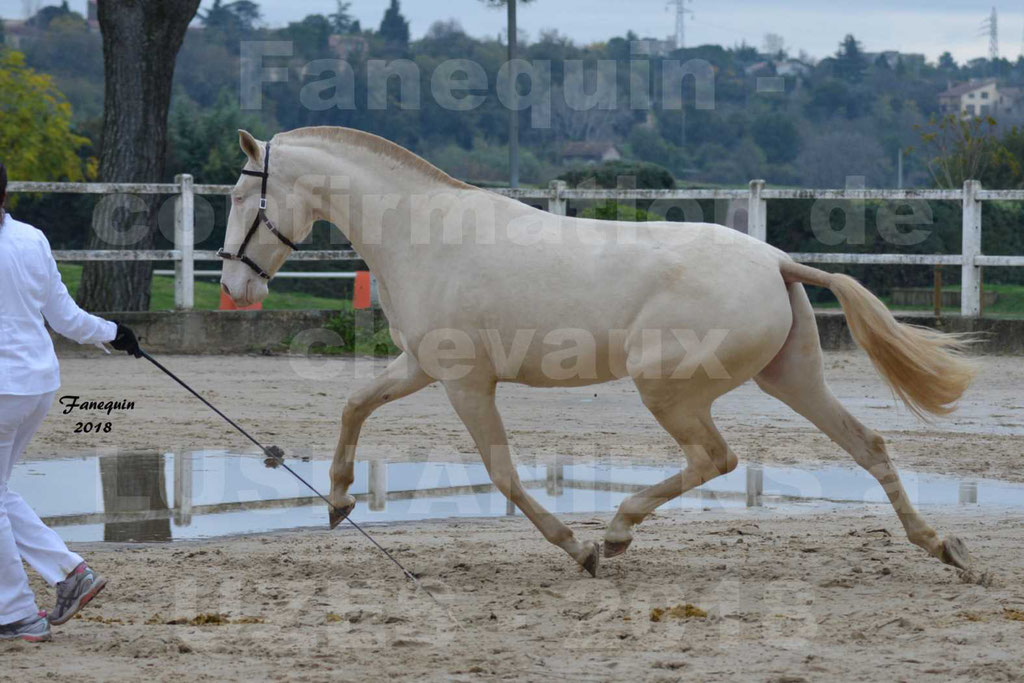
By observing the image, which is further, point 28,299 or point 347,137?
point 347,137

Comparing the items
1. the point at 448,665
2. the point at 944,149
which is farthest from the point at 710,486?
the point at 944,149

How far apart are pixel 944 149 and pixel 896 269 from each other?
2.71 metres

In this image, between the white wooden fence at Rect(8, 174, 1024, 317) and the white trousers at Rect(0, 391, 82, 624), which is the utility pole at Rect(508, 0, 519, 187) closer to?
the white wooden fence at Rect(8, 174, 1024, 317)

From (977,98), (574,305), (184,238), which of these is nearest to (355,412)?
(574,305)

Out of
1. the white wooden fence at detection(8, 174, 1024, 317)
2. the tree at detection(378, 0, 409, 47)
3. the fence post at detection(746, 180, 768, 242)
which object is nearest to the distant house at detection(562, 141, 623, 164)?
the tree at detection(378, 0, 409, 47)

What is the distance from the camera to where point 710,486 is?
24.8 ft

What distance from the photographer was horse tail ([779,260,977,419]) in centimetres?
571

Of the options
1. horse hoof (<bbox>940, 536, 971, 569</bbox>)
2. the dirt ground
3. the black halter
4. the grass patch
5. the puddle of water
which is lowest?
the grass patch

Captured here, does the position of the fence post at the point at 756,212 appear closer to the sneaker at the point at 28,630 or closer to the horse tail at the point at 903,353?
Answer: the horse tail at the point at 903,353

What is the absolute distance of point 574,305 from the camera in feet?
17.9

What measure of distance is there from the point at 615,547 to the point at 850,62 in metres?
92.3

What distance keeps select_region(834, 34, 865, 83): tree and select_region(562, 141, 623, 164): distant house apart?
34.7 metres

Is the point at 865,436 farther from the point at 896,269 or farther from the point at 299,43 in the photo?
the point at 299,43

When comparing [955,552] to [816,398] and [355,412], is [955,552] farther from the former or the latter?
[355,412]
